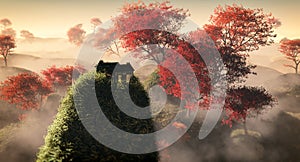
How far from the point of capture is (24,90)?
121 feet

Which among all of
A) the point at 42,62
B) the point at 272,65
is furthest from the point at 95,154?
the point at 272,65

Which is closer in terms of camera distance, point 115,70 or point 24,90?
point 115,70

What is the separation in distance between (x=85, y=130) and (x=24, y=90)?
86.7 feet

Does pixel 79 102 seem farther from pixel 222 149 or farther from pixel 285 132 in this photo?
pixel 285 132

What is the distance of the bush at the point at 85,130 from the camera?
13.7 m

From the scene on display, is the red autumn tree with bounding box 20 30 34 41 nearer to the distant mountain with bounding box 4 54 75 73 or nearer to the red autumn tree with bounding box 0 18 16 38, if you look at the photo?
the red autumn tree with bounding box 0 18 16 38

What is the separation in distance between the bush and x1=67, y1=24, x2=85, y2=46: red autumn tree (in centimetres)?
9906

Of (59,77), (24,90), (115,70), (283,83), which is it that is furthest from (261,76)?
(24,90)

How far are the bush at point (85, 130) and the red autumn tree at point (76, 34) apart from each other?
99.1m

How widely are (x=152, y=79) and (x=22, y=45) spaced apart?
12980 cm

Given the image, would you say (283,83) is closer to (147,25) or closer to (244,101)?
(244,101)

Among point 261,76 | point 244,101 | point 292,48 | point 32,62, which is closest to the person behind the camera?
point 244,101

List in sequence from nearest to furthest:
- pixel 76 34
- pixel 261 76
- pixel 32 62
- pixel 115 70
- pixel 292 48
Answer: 1. pixel 115 70
2. pixel 292 48
3. pixel 261 76
4. pixel 32 62
5. pixel 76 34

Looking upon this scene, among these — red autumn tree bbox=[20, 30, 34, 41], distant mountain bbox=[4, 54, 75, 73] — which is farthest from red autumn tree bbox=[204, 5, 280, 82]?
red autumn tree bbox=[20, 30, 34, 41]
